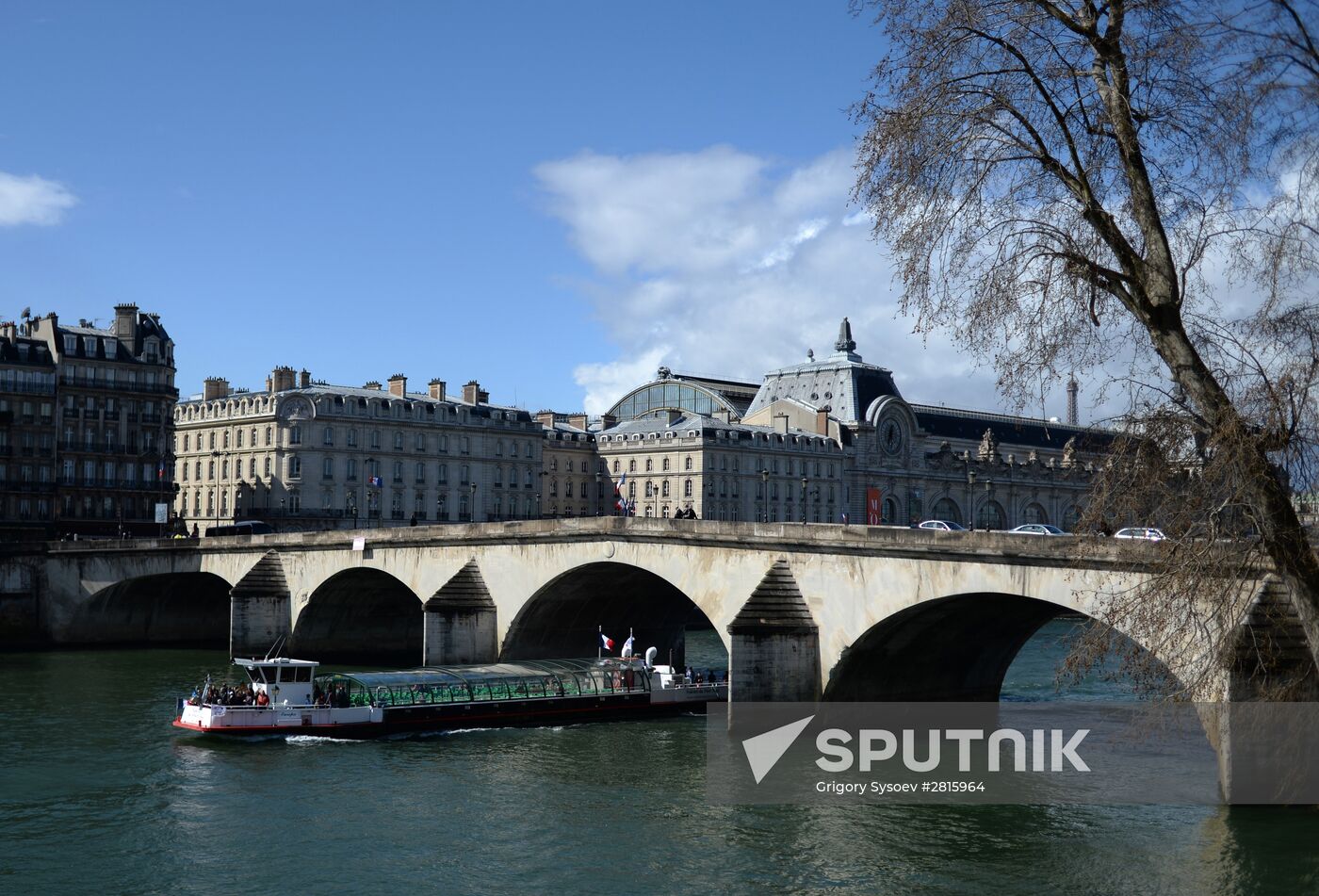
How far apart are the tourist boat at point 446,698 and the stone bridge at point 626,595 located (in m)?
3.99

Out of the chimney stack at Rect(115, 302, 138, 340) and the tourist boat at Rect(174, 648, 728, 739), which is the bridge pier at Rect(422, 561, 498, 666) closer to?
the tourist boat at Rect(174, 648, 728, 739)

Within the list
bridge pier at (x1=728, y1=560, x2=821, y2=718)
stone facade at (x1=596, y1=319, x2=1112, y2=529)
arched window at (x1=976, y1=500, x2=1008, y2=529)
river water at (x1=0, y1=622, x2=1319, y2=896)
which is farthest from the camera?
arched window at (x1=976, y1=500, x2=1008, y2=529)

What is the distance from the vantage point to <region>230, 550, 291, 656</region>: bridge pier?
67.2 m

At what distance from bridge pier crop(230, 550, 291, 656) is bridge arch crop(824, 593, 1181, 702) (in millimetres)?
33150

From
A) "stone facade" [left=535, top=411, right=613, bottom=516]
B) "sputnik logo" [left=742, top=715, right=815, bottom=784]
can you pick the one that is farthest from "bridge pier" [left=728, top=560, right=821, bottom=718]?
"stone facade" [left=535, top=411, right=613, bottom=516]

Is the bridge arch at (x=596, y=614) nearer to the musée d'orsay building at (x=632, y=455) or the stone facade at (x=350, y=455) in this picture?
the musée d'orsay building at (x=632, y=455)

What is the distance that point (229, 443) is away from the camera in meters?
112

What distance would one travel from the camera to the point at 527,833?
101 ft

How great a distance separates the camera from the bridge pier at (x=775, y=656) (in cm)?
4272

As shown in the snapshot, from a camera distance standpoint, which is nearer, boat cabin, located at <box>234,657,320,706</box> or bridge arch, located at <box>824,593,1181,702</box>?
bridge arch, located at <box>824,593,1181,702</box>

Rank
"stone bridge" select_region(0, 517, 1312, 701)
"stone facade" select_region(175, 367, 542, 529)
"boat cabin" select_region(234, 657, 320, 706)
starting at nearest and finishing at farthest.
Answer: "stone bridge" select_region(0, 517, 1312, 701) < "boat cabin" select_region(234, 657, 320, 706) < "stone facade" select_region(175, 367, 542, 529)

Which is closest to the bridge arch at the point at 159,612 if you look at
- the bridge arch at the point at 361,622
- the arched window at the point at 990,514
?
the bridge arch at the point at 361,622

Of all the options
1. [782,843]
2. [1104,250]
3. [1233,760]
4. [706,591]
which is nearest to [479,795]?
[782,843]

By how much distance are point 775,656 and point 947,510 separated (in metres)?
119
